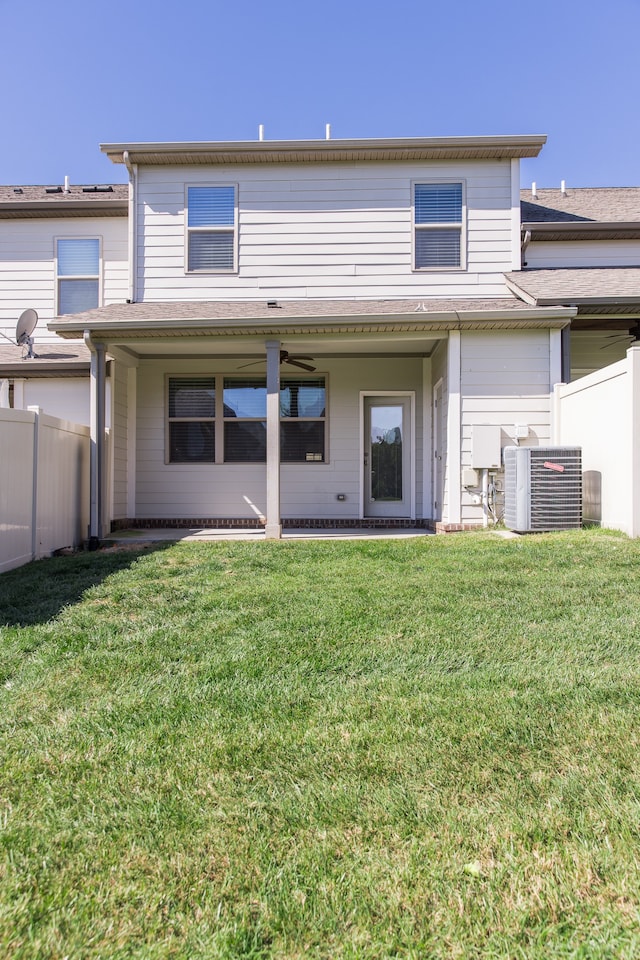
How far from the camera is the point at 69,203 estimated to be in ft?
32.4

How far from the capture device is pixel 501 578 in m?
4.57

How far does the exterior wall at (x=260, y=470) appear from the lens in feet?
32.1

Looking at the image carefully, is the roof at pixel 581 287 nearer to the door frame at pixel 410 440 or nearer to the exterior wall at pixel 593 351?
the exterior wall at pixel 593 351

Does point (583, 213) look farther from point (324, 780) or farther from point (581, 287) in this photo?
point (324, 780)

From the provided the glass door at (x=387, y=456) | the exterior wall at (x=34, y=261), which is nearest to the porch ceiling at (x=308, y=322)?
the glass door at (x=387, y=456)

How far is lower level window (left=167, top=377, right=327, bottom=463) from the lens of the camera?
32.4 feet

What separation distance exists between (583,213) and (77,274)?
8.40m

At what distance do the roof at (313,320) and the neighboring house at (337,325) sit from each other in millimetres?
28

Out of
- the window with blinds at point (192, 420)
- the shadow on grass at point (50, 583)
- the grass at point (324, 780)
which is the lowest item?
the grass at point (324, 780)

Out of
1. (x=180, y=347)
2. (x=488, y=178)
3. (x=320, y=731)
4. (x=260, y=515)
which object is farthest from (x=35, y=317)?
(x=320, y=731)

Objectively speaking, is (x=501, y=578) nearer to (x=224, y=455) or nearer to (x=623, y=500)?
(x=623, y=500)

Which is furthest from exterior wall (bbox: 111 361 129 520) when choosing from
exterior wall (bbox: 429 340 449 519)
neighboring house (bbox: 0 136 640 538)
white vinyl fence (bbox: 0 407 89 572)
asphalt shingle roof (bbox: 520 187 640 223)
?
asphalt shingle roof (bbox: 520 187 640 223)

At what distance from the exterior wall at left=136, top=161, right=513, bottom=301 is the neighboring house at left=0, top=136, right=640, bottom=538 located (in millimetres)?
24

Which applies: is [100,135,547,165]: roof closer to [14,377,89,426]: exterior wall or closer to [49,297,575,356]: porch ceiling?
[49,297,575,356]: porch ceiling
